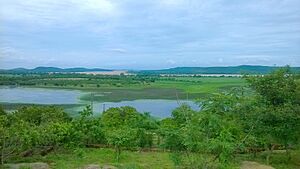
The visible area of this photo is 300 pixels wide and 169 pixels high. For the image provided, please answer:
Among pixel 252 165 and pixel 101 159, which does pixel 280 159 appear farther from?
pixel 101 159

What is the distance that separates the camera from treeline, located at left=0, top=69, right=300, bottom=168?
673cm

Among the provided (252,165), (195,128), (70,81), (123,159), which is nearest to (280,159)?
(252,165)

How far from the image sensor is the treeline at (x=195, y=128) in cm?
673

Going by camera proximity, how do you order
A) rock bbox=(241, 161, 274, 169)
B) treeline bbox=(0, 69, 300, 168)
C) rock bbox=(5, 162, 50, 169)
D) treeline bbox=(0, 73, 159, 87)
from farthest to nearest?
1. treeline bbox=(0, 73, 159, 87)
2. rock bbox=(241, 161, 274, 169)
3. rock bbox=(5, 162, 50, 169)
4. treeline bbox=(0, 69, 300, 168)

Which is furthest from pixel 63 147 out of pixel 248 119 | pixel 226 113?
pixel 226 113

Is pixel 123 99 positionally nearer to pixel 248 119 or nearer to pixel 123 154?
pixel 123 154

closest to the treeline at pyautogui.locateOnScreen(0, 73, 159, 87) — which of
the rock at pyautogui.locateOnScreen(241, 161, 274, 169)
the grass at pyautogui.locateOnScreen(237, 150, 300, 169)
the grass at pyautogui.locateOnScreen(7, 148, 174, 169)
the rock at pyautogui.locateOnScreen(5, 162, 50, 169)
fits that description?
the grass at pyautogui.locateOnScreen(7, 148, 174, 169)

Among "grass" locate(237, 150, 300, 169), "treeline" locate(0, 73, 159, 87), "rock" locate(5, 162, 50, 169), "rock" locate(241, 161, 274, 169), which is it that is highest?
"treeline" locate(0, 73, 159, 87)

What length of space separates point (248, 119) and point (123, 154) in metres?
5.39

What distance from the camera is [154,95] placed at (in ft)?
137

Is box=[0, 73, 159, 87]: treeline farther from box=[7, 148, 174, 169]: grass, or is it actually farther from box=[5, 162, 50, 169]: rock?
box=[5, 162, 50, 169]: rock

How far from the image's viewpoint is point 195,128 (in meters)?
6.65

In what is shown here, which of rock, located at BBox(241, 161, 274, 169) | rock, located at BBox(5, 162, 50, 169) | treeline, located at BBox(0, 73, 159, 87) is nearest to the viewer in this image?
rock, located at BBox(5, 162, 50, 169)

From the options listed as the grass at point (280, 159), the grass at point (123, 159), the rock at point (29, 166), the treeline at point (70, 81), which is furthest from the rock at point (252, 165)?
the treeline at point (70, 81)
